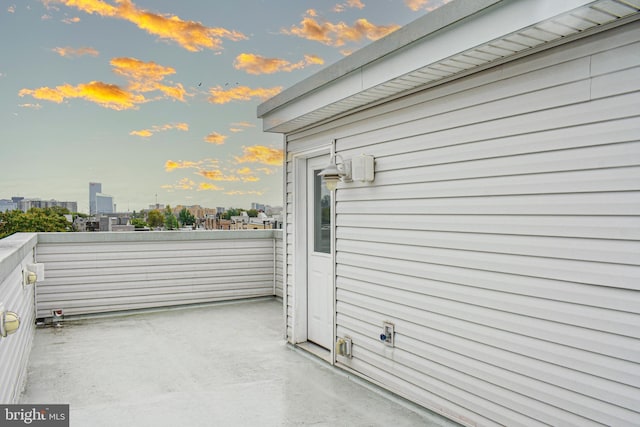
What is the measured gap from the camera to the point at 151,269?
6691mm

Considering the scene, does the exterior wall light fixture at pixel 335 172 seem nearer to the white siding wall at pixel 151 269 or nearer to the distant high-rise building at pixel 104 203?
the white siding wall at pixel 151 269

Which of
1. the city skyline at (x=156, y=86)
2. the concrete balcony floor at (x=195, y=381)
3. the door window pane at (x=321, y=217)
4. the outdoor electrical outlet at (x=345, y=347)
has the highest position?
the city skyline at (x=156, y=86)

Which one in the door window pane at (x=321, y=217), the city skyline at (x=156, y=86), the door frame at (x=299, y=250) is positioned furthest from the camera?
the city skyline at (x=156, y=86)

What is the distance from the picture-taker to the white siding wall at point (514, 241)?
2.05 meters

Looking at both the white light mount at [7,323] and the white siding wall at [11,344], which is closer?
the white light mount at [7,323]

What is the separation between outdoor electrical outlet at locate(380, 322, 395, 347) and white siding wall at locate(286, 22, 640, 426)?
2.2 inches

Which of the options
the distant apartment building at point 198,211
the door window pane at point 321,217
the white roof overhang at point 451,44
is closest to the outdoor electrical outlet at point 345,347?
the door window pane at point 321,217

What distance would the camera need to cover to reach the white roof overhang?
1979mm

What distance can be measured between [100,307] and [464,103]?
5719mm

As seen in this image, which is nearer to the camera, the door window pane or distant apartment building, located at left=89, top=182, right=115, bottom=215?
the door window pane

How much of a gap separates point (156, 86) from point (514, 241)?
9.39 metres

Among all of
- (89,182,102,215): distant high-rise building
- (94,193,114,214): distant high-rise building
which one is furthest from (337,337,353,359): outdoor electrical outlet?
(89,182,102,215): distant high-rise building

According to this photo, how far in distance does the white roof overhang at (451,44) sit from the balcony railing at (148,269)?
12.6ft

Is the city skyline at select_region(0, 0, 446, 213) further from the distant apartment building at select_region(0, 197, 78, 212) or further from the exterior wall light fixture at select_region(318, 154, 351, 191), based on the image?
the exterior wall light fixture at select_region(318, 154, 351, 191)
